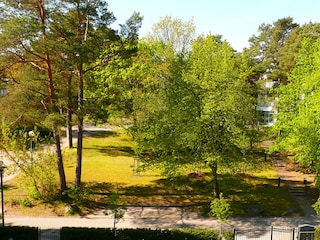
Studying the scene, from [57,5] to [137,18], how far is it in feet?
15.9

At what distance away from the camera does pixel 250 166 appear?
2169cm

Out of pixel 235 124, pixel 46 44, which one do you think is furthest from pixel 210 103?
pixel 46 44

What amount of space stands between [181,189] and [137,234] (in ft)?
27.9

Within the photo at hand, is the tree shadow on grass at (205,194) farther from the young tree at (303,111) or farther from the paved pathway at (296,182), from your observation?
the young tree at (303,111)

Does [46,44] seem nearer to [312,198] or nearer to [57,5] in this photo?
[57,5]

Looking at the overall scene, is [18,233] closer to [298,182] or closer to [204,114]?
[204,114]

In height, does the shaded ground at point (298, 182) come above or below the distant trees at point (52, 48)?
below

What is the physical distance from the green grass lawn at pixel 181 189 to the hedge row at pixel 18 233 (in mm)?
4707

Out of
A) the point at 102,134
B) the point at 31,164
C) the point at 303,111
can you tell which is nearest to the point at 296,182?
the point at 303,111

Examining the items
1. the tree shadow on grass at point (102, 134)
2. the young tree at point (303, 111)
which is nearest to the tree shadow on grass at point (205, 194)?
the young tree at point (303, 111)

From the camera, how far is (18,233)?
17.7 metres

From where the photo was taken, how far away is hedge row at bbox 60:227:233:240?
56.4ft

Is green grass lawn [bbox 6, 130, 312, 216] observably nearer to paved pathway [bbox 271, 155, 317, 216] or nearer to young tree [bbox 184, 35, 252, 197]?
paved pathway [bbox 271, 155, 317, 216]

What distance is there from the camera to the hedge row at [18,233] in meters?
17.7
